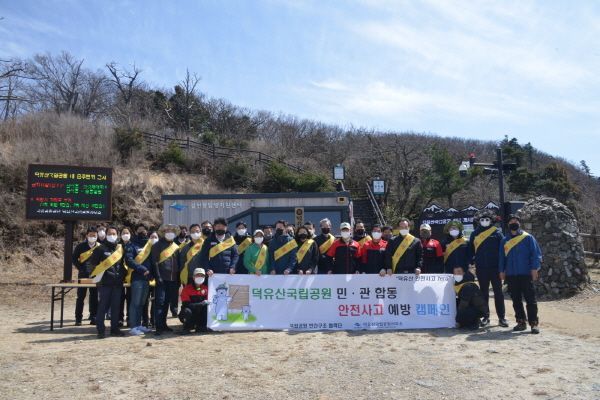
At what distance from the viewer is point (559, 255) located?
504 inches

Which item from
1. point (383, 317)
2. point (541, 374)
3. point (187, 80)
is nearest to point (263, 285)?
point (383, 317)

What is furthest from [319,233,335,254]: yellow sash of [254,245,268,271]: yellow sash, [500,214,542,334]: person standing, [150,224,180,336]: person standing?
[500,214,542,334]: person standing

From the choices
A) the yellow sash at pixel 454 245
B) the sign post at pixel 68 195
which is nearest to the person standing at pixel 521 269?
the yellow sash at pixel 454 245

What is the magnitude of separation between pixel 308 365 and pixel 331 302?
8.54ft

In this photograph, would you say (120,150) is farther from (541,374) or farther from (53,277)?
(541,374)

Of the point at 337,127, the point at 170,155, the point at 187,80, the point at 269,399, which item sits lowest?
the point at 269,399

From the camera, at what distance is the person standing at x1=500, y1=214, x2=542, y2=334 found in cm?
832

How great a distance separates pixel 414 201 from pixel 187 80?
2352 cm

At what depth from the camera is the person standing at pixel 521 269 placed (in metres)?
8.32

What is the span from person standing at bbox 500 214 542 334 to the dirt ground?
13.3 inches

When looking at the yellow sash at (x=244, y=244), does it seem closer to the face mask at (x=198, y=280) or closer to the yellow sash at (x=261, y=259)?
the yellow sash at (x=261, y=259)

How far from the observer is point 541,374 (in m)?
5.83

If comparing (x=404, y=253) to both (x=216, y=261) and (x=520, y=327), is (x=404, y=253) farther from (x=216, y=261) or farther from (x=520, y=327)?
(x=216, y=261)

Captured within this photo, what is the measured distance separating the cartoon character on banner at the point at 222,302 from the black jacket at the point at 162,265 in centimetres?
82
